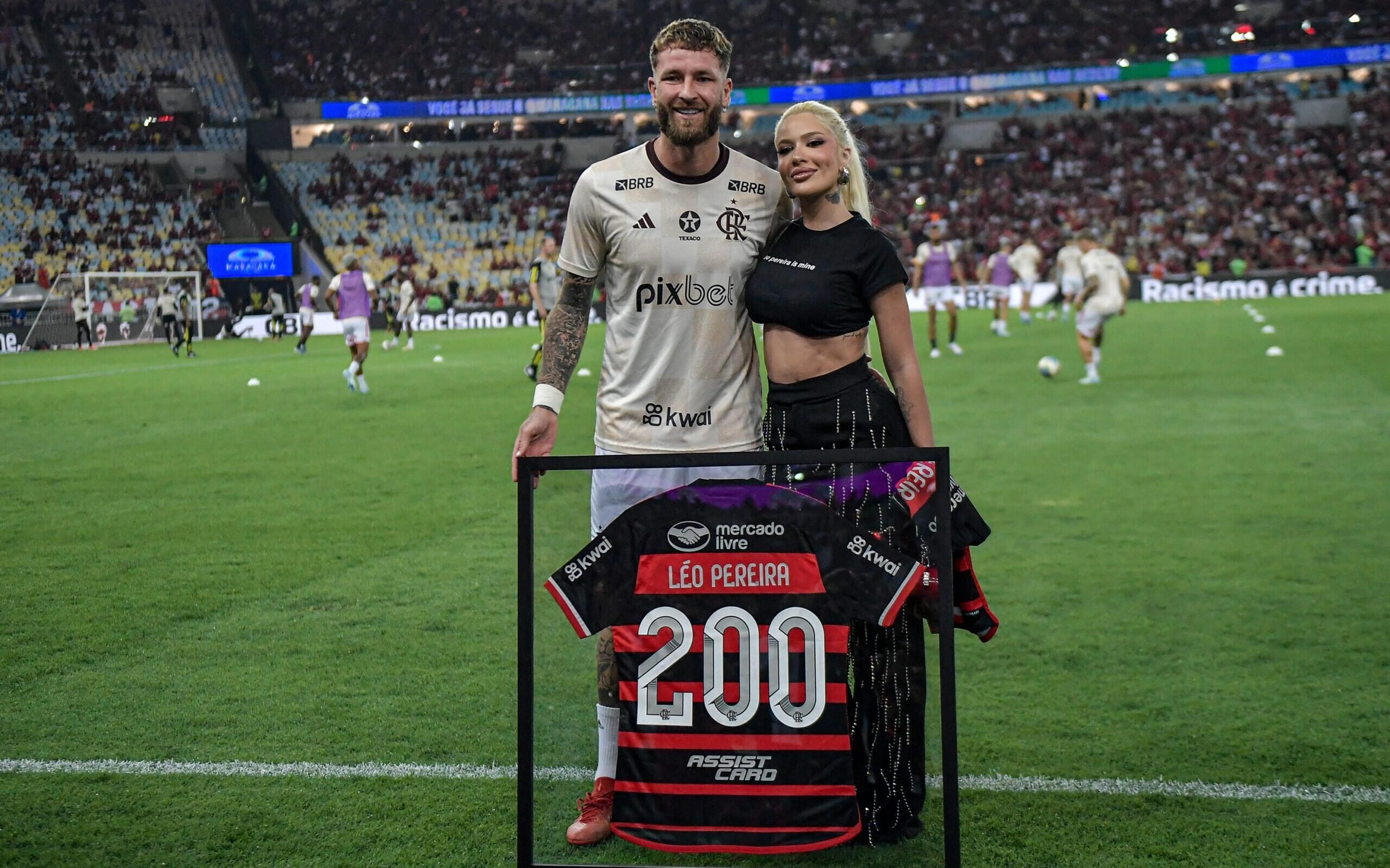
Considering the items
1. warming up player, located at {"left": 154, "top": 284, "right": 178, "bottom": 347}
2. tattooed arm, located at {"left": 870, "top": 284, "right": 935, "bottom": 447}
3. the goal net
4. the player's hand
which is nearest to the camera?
the player's hand

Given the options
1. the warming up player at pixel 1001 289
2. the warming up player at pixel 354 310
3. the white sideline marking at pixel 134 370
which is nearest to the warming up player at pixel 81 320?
the white sideline marking at pixel 134 370

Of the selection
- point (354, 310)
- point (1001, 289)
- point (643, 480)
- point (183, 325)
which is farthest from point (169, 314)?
point (643, 480)

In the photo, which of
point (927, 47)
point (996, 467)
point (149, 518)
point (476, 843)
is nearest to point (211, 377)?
point (149, 518)

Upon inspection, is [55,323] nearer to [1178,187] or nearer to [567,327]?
[567,327]

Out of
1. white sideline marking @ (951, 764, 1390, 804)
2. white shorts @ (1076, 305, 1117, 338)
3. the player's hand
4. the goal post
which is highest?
the goal post

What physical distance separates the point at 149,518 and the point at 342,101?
4857 cm

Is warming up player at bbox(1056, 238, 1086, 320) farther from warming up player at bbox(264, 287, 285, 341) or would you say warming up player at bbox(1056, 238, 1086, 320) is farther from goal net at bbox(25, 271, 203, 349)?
goal net at bbox(25, 271, 203, 349)

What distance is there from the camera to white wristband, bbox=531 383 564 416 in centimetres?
366

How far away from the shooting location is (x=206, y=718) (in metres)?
4.70

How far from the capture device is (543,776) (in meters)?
3.95

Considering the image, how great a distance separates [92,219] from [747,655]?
47.8m

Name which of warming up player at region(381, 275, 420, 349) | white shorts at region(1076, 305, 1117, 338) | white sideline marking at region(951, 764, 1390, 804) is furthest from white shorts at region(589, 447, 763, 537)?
warming up player at region(381, 275, 420, 349)

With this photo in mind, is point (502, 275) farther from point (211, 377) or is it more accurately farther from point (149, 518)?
point (149, 518)

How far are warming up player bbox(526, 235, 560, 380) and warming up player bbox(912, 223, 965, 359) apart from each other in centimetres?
642
